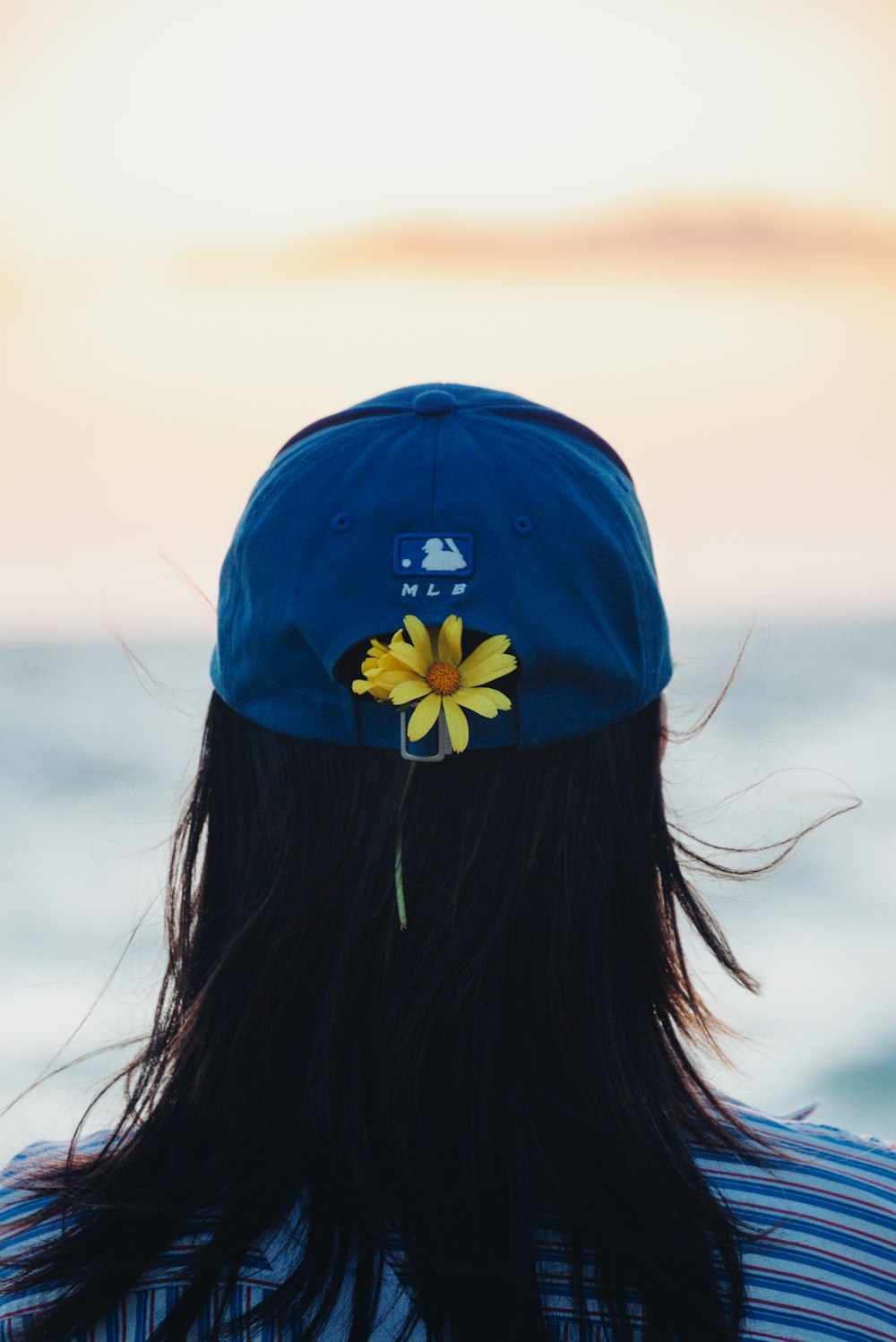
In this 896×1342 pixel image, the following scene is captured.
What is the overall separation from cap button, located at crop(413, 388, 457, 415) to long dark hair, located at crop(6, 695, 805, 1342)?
25cm

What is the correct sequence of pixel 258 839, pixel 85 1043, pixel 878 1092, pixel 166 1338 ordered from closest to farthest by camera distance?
pixel 166 1338
pixel 258 839
pixel 878 1092
pixel 85 1043

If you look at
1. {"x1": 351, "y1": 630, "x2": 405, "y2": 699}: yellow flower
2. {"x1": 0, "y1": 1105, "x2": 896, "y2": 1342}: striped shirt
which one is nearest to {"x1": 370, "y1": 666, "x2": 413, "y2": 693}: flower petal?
{"x1": 351, "y1": 630, "x2": 405, "y2": 699}: yellow flower

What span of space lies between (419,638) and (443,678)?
3 cm

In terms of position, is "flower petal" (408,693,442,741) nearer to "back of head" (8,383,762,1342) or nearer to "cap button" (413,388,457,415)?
"back of head" (8,383,762,1342)

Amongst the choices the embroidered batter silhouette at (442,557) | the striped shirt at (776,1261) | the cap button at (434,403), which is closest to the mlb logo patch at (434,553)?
the embroidered batter silhouette at (442,557)

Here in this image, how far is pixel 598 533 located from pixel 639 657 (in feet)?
0.32

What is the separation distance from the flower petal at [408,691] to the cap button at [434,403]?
0.21 metres

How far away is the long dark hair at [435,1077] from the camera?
771 mm

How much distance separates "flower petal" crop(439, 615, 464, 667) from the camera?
812 millimetres

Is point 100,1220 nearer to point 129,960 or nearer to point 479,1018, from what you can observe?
point 479,1018

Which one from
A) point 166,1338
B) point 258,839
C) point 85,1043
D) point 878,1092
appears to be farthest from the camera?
point 85,1043

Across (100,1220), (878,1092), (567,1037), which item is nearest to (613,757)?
(567,1037)

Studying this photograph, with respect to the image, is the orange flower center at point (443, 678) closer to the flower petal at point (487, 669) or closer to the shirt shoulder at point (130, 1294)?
the flower petal at point (487, 669)

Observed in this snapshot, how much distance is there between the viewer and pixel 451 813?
829 mm
